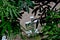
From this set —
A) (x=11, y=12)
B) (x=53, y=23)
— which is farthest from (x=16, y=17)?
(x=53, y=23)

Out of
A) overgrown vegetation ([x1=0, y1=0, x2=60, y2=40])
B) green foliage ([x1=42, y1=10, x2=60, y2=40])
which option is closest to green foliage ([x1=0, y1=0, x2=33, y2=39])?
overgrown vegetation ([x1=0, y1=0, x2=60, y2=40])

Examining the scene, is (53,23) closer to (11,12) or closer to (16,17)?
(16,17)

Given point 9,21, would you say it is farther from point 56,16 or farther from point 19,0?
point 56,16

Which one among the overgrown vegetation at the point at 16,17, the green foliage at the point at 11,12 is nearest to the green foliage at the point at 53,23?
the overgrown vegetation at the point at 16,17

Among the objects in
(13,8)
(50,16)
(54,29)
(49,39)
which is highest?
(13,8)

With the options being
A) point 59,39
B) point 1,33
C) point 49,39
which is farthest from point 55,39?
point 1,33

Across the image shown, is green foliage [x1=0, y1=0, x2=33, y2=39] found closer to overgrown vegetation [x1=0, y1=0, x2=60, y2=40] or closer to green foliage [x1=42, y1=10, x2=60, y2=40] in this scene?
overgrown vegetation [x1=0, y1=0, x2=60, y2=40]

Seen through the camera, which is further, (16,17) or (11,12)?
(16,17)

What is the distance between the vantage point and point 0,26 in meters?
1.53

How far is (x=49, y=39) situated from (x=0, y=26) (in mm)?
712

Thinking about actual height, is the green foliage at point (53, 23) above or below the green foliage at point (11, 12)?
below

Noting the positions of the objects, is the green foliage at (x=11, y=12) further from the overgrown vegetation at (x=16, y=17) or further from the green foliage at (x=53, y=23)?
the green foliage at (x=53, y=23)

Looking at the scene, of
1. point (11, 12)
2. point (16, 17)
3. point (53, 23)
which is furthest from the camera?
point (53, 23)

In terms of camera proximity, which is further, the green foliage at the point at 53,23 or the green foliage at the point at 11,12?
the green foliage at the point at 53,23
